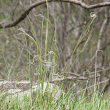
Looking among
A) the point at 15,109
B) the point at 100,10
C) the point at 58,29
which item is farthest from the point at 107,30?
the point at 15,109

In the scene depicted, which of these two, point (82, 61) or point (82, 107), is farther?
point (82, 61)

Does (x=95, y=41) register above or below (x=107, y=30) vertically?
below

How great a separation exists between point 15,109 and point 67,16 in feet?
13.8

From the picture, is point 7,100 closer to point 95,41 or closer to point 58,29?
point 58,29

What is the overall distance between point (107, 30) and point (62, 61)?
1.76 m

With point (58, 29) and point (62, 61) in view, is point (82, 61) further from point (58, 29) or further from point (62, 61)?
point (58, 29)

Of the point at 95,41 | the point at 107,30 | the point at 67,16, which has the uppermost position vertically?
the point at 67,16

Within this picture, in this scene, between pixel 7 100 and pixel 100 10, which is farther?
pixel 100 10

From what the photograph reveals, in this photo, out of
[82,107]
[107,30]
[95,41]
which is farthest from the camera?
[95,41]

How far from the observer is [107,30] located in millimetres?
5391

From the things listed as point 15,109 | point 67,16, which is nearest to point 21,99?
point 15,109

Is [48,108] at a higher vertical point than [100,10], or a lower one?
lower

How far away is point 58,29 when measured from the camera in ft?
16.9

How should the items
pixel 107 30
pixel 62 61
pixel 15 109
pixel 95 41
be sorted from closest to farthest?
1. pixel 15 109
2. pixel 62 61
3. pixel 107 30
4. pixel 95 41
